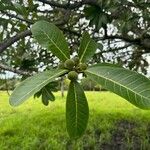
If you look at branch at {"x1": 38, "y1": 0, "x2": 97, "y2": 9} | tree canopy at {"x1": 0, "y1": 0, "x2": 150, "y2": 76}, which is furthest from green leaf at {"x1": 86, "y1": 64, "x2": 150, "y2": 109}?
branch at {"x1": 38, "y1": 0, "x2": 97, "y2": 9}

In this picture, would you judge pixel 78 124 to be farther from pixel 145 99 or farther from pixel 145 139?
pixel 145 139

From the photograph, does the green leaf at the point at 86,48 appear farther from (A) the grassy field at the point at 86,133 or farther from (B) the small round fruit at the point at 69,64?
(A) the grassy field at the point at 86,133

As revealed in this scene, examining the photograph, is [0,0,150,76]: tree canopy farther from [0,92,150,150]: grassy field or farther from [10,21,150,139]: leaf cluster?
[0,92,150,150]: grassy field

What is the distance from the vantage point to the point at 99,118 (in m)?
6.97

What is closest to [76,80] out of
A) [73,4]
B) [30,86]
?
[30,86]

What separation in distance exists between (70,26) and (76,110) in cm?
261

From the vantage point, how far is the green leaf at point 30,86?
1.19m

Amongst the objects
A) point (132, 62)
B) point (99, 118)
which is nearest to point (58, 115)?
point (99, 118)

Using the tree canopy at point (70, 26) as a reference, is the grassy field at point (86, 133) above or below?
below

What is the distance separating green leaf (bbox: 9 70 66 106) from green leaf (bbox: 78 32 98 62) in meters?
0.16

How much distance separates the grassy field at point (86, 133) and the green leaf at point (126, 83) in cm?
456

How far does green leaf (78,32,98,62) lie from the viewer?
148 centimetres

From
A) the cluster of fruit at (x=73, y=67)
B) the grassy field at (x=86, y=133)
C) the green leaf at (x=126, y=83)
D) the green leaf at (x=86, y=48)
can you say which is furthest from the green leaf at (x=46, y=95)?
the grassy field at (x=86, y=133)

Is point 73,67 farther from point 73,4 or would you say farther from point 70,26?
point 70,26
